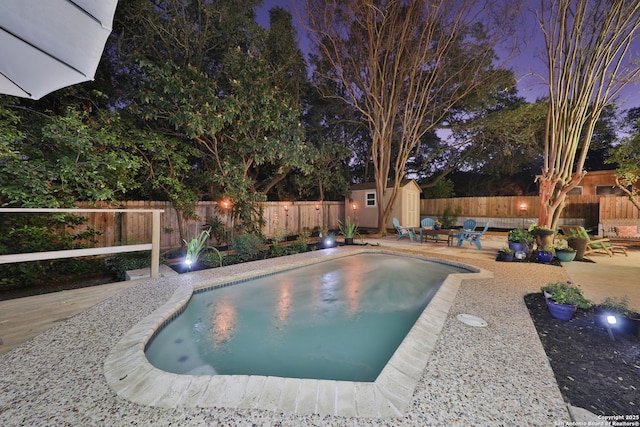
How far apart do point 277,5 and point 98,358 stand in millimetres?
11089

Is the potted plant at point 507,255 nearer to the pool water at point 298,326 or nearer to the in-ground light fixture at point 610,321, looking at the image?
the pool water at point 298,326

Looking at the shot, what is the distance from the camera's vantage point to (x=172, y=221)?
7.46 meters

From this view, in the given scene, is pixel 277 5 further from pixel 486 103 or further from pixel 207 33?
pixel 486 103

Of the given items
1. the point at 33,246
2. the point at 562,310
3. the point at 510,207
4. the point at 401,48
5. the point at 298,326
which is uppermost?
the point at 401,48

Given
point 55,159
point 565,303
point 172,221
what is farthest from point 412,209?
point 55,159

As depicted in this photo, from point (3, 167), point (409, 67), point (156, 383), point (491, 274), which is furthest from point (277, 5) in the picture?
point (156, 383)

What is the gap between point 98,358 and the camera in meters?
2.05

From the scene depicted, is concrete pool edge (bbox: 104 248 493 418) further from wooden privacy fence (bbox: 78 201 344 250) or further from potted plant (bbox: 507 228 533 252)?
potted plant (bbox: 507 228 533 252)

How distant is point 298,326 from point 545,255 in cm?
568

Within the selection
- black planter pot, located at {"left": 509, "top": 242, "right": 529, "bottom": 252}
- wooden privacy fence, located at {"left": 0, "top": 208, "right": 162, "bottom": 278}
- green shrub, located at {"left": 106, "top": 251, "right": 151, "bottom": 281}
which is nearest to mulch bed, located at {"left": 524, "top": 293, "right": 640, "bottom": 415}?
black planter pot, located at {"left": 509, "top": 242, "right": 529, "bottom": 252}

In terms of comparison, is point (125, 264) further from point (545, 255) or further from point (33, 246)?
point (545, 255)

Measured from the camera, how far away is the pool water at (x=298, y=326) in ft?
8.68

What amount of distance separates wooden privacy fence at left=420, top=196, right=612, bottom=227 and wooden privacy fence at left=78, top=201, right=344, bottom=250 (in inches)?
290

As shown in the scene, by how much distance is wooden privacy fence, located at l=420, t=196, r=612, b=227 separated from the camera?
10.9 m
